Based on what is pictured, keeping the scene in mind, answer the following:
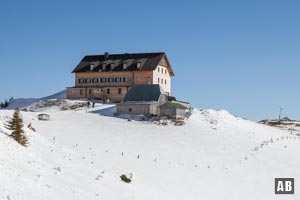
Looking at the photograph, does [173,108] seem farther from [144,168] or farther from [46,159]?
[46,159]

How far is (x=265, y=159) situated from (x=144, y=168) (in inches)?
497

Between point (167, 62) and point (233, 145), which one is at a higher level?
point (167, 62)

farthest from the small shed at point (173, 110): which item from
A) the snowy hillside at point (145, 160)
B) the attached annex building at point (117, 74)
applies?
the attached annex building at point (117, 74)

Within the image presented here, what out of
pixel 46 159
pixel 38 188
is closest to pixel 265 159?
pixel 46 159

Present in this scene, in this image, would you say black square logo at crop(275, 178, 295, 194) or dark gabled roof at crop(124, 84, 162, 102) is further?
dark gabled roof at crop(124, 84, 162, 102)

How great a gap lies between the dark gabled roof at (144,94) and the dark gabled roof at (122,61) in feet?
38.8

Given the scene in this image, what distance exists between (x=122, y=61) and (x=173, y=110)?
77.6 feet

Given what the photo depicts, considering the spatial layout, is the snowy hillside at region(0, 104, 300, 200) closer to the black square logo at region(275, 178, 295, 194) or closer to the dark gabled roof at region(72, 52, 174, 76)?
the black square logo at region(275, 178, 295, 194)

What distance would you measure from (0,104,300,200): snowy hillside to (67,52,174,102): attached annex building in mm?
20921

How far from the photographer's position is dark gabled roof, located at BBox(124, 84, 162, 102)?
61528mm

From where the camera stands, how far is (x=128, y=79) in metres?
76.6

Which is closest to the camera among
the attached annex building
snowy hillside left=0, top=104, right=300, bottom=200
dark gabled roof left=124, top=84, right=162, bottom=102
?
snowy hillside left=0, top=104, right=300, bottom=200

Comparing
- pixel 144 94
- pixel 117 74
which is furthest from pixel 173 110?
pixel 117 74

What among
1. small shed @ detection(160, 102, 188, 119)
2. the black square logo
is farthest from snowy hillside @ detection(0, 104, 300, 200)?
small shed @ detection(160, 102, 188, 119)
